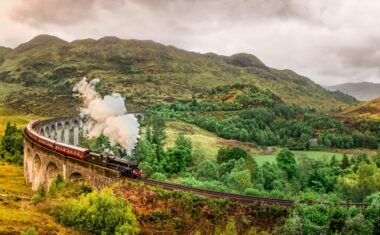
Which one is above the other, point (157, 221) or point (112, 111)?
point (112, 111)

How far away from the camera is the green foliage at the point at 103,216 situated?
33719mm

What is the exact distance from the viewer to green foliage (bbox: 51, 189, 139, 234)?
3372 cm

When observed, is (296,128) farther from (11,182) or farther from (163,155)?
(11,182)

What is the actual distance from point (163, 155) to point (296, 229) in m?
42.1

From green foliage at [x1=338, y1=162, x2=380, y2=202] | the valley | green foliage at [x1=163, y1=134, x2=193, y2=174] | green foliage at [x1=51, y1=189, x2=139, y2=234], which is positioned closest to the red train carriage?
the valley

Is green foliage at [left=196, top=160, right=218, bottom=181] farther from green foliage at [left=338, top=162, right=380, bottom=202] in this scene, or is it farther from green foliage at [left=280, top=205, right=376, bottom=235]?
green foliage at [left=280, top=205, right=376, bottom=235]

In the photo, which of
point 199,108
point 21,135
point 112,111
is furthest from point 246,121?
point 112,111

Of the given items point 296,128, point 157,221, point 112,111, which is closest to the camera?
point 157,221

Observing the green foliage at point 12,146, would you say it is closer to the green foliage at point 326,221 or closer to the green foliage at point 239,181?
the green foliage at point 239,181

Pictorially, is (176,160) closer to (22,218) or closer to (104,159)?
(104,159)

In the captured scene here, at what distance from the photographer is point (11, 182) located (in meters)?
62.6

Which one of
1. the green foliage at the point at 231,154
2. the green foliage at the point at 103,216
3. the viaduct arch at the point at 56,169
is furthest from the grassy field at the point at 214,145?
the green foliage at the point at 103,216

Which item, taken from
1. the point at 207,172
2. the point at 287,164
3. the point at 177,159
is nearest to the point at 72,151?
the point at 207,172

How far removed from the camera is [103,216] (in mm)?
34469
